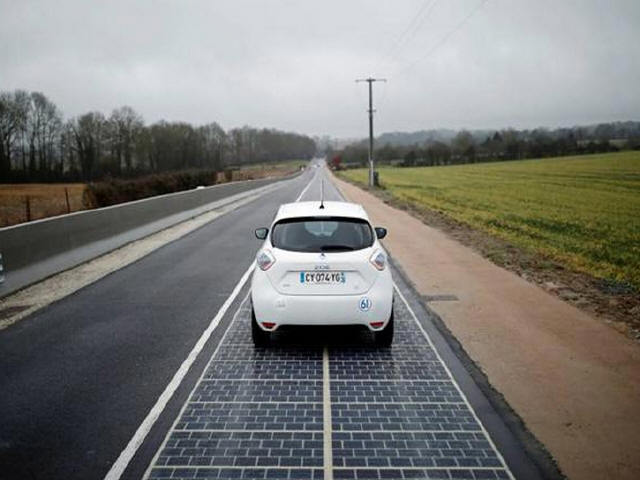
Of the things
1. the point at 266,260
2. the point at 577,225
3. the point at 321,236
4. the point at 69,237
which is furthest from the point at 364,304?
the point at 577,225

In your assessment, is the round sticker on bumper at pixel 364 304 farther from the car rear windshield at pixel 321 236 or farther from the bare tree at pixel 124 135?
the bare tree at pixel 124 135

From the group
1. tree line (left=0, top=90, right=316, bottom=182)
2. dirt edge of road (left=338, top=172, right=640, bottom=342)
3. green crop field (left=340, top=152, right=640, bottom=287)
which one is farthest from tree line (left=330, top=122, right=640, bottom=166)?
dirt edge of road (left=338, top=172, right=640, bottom=342)

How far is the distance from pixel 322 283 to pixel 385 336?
1168 millimetres

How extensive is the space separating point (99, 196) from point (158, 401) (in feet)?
68.8

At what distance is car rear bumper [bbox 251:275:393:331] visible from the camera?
6.00 m

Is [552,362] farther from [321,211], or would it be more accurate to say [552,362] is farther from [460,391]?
[321,211]

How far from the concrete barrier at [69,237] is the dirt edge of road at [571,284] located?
9860mm

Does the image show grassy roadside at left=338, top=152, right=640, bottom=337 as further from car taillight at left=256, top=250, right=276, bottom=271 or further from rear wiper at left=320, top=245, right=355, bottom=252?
car taillight at left=256, top=250, right=276, bottom=271

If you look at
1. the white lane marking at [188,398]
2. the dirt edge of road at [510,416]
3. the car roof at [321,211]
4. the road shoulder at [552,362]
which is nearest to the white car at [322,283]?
the car roof at [321,211]

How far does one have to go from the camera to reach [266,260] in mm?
6254

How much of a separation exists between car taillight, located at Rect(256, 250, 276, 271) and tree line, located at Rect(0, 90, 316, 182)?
3842 cm

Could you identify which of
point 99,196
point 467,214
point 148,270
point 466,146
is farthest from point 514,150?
point 148,270

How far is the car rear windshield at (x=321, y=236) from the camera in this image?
6.27m

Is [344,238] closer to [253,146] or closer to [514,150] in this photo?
[514,150]
